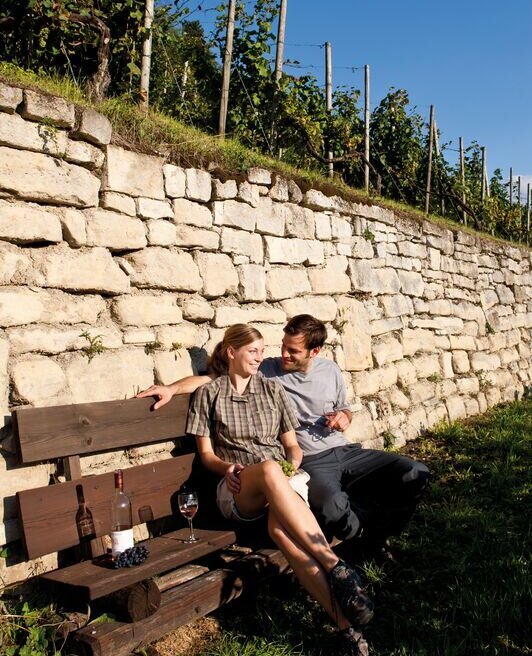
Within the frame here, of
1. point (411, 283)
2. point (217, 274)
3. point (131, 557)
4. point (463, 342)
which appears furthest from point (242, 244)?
point (463, 342)

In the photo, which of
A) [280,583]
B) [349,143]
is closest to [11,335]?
[280,583]

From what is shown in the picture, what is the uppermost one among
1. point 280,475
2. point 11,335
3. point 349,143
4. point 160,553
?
point 349,143

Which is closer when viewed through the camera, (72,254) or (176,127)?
(72,254)

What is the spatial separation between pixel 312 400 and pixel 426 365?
2588 mm

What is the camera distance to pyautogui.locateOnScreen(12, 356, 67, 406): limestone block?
2848 mm

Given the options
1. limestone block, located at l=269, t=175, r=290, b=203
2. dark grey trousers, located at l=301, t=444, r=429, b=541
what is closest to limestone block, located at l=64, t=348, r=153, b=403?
dark grey trousers, located at l=301, t=444, r=429, b=541

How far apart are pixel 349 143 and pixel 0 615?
18.7 feet

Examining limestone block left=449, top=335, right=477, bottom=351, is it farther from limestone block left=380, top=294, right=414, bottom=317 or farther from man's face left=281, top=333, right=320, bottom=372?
man's face left=281, top=333, right=320, bottom=372

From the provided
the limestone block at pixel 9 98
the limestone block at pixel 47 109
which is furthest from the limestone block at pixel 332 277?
the limestone block at pixel 9 98

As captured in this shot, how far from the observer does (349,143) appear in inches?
279

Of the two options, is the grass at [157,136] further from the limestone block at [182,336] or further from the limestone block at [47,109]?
the limestone block at [182,336]

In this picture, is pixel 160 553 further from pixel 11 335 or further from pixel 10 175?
pixel 10 175

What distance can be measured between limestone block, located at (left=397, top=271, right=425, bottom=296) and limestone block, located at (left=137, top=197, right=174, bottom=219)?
2.92m

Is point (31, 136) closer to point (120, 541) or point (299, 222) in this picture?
point (120, 541)
